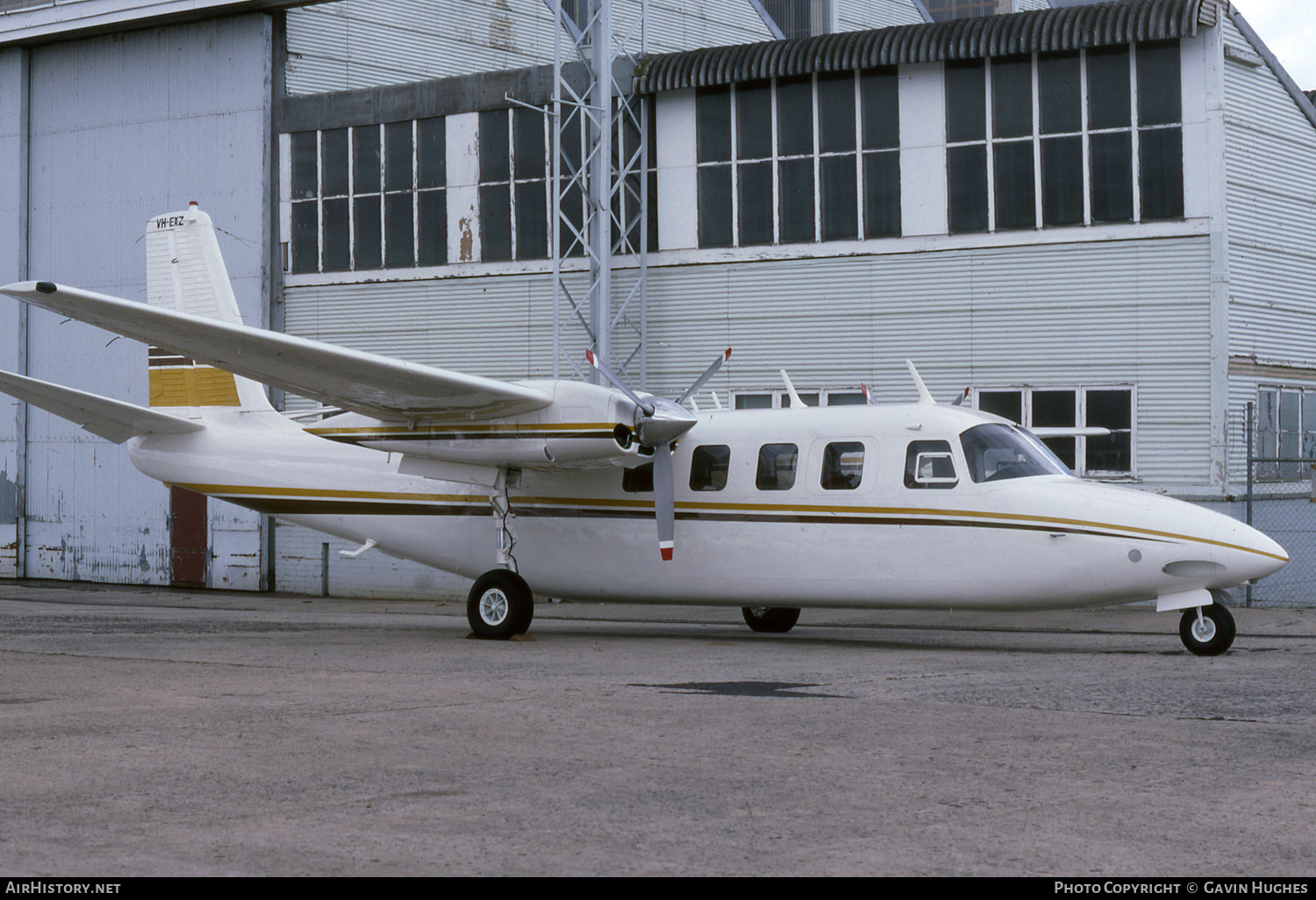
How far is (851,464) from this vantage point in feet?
48.8

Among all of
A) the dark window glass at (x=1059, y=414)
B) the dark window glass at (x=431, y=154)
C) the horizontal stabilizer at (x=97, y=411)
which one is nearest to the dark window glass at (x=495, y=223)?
the dark window glass at (x=431, y=154)

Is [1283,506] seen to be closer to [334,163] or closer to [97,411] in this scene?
[97,411]

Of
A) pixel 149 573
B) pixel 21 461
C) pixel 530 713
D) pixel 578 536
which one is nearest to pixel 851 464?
pixel 578 536

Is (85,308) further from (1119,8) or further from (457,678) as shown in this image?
(1119,8)

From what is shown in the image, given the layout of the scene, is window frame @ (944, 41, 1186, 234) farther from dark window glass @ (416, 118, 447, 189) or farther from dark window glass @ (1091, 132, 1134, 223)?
dark window glass @ (416, 118, 447, 189)

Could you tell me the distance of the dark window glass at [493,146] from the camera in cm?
2644

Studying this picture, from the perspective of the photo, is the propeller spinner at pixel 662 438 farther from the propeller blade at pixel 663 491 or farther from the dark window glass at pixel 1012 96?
the dark window glass at pixel 1012 96

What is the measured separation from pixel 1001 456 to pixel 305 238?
58.3 feet

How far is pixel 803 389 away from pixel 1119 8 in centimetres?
754

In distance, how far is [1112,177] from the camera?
853 inches

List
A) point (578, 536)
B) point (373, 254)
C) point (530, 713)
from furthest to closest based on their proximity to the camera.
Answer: point (373, 254)
point (578, 536)
point (530, 713)

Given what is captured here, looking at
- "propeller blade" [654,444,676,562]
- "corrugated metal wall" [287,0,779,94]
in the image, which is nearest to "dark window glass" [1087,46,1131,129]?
"propeller blade" [654,444,676,562]

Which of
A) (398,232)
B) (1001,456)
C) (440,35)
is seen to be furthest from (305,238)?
(1001,456)

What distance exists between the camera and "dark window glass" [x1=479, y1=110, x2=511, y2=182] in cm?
2644
